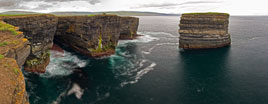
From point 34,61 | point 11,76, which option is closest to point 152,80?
point 34,61

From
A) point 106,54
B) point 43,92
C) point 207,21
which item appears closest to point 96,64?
point 106,54

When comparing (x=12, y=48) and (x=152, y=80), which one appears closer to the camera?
(x=12, y=48)

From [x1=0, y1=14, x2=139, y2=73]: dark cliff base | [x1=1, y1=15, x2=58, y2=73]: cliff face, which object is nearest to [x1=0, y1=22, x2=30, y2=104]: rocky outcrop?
[x1=1, y1=15, x2=58, y2=73]: cliff face

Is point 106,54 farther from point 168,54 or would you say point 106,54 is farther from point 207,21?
point 207,21

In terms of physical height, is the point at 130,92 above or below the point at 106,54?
below

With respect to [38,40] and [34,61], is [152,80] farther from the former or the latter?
[38,40]

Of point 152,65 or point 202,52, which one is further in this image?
point 202,52
